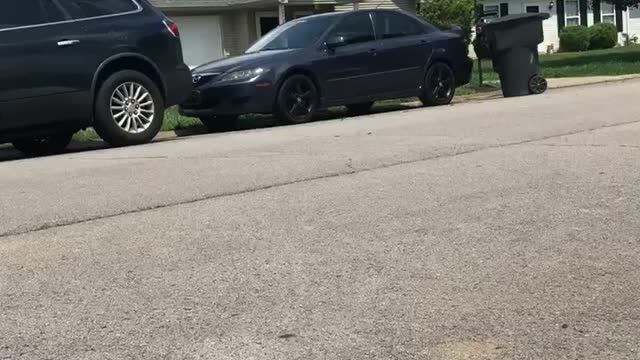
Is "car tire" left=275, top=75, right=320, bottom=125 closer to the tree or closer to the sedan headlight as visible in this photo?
the sedan headlight

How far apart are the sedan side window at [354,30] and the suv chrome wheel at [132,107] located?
3484 mm

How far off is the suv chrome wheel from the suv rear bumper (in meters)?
0.30

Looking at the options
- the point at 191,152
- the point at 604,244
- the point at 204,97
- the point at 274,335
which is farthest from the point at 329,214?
the point at 204,97

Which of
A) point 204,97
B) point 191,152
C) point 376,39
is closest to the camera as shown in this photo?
point 191,152

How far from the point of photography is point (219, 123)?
12461 millimetres

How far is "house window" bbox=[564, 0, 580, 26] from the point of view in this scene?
125 ft

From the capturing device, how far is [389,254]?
5.05 meters

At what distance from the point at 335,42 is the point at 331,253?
8021 mm

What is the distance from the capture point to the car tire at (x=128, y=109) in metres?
10.0

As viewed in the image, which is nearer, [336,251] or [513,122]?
[336,251]

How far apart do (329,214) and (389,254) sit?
1096mm

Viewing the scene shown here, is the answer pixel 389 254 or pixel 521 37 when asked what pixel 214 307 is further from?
pixel 521 37

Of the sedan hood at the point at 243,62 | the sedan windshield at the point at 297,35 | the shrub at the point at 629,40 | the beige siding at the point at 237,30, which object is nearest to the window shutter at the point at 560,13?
the shrub at the point at 629,40

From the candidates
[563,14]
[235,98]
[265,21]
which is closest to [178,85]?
[235,98]
